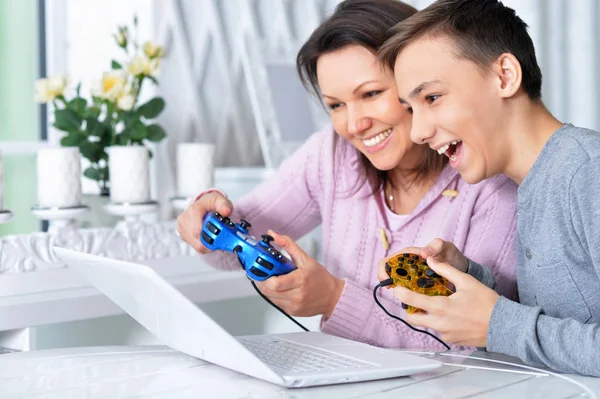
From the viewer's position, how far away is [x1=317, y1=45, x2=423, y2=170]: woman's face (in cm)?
125

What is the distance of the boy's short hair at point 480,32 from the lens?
103 centimetres

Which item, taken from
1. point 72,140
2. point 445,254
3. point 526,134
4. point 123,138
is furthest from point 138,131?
point 526,134

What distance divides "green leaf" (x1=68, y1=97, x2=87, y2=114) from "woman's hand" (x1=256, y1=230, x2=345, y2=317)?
2.46 ft

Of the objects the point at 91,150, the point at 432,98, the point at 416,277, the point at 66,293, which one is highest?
the point at 432,98

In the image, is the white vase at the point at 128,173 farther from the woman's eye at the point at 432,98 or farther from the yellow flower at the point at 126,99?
the woman's eye at the point at 432,98

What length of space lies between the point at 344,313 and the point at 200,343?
38 cm

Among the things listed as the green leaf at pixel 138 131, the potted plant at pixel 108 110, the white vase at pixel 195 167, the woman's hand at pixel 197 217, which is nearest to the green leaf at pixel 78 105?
the potted plant at pixel 108 110

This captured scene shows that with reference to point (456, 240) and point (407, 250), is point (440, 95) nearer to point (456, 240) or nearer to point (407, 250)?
point (407, 250)

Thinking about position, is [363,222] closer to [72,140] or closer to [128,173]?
[128,173]

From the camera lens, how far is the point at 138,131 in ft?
5.81

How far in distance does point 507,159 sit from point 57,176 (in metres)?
0.89

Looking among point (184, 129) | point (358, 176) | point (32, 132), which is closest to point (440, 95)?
point (358, 176)

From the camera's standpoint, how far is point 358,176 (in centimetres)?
143

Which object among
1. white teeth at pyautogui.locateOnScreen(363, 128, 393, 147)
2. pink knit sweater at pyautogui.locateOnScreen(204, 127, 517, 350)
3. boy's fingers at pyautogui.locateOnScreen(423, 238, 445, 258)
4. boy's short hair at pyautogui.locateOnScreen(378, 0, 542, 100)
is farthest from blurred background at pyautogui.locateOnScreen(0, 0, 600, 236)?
boy's fingers at pyautogui.locateOnScreen(423, 238, 445, 258)
